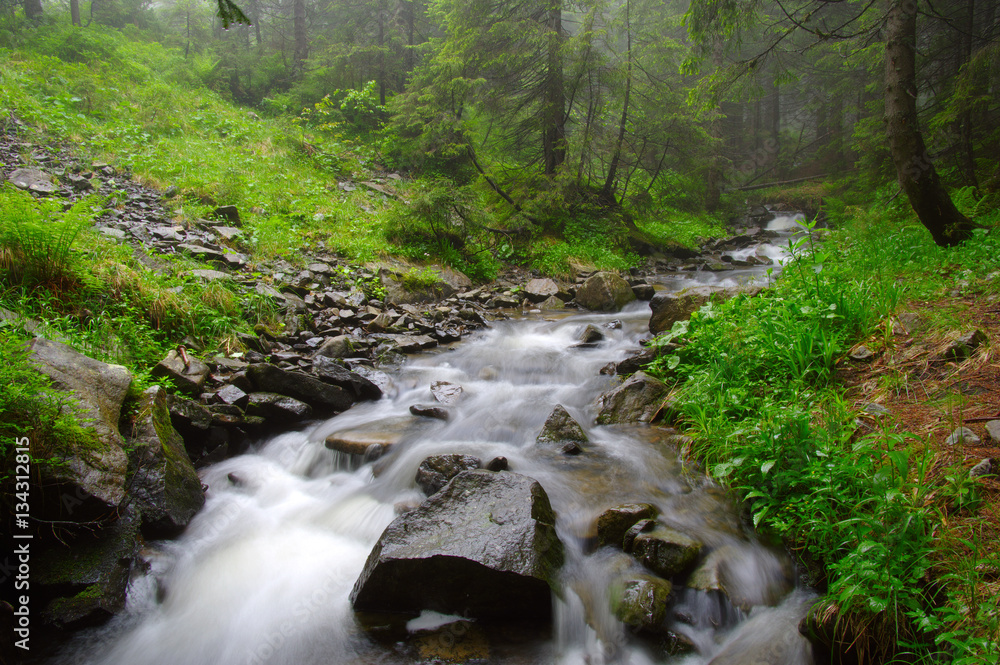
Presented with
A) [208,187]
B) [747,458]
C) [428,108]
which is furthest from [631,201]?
[747,458]

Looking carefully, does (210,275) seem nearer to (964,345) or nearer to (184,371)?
(184,371)

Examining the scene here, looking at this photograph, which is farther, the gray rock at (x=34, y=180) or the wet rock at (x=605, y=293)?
the wet rock at (x=605, y=293)

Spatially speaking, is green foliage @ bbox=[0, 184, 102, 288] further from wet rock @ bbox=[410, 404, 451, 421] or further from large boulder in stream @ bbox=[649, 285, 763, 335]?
large boulder in stream @ bbox=[649, 285, 763, 335]

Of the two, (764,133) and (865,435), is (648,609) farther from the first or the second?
(764,133)

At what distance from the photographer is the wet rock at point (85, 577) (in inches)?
111

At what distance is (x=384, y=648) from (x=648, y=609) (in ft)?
5.07

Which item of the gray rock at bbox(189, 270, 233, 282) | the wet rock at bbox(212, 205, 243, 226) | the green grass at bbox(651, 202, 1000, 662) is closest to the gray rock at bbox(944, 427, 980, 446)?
the green grass at bbox(651, 202, 1000, 662)

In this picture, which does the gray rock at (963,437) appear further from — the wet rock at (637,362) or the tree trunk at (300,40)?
the tree trunk at (300,40)

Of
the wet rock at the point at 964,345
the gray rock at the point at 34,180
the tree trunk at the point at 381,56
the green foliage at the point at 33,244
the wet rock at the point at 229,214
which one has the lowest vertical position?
the wet rock at the point at 964,345

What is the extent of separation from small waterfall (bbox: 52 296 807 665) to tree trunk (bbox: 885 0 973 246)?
464 cm

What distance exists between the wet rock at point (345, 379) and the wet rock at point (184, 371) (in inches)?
48.4

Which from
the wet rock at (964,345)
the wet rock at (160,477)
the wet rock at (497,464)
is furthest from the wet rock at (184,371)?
the wet rock at (964,345)

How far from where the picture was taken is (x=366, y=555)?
12.0 feet

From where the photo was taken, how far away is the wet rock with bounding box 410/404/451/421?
566cm
